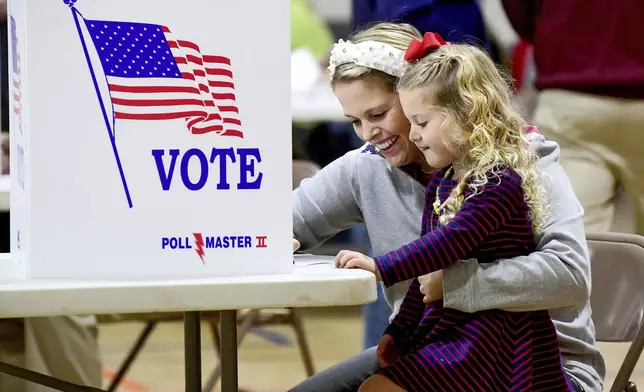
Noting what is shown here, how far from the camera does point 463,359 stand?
1594 millimetres

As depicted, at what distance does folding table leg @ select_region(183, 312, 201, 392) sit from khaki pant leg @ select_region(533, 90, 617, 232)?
1.48 m

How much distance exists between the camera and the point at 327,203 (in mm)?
2057

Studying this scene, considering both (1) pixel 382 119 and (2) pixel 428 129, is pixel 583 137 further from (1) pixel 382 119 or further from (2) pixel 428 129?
(2) pixel 428 129

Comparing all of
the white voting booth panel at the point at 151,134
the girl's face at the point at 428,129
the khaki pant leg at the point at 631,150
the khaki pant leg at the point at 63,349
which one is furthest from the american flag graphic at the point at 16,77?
the khaki pant leg at the point at 631,150

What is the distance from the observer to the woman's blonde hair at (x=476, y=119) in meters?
1.64

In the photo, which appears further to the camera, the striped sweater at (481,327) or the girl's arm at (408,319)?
the girl's arm at (408,319)

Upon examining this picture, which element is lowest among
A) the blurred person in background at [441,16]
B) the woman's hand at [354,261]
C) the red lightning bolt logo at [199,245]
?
the woman's hand at [354,261]

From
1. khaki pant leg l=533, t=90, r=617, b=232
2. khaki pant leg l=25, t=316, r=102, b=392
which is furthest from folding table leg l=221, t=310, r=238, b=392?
khaki pant leg l=533, t=90, r=617, b=232

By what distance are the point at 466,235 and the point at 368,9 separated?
5.16 feet

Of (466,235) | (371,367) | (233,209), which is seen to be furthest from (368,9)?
(233,209)

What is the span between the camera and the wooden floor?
4277mm

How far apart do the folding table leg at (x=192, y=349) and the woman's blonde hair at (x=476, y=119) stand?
1.47 ft

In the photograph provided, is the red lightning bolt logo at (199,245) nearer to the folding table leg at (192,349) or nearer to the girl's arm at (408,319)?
the folding table leg at (192,349)

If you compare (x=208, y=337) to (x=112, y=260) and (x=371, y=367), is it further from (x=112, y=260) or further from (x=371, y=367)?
(x=112, y=260)
